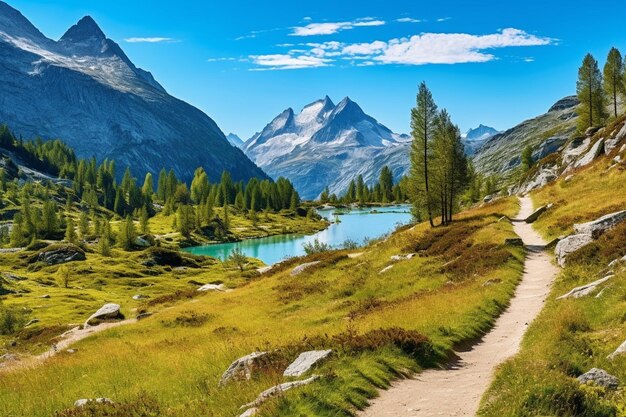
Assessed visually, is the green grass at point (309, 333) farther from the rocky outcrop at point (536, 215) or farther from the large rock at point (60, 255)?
the large rock at point (60, 255)

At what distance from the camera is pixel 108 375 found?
20844mm

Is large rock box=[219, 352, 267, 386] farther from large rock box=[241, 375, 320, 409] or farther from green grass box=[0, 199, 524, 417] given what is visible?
large rock box=[241, 375, 320, 409]

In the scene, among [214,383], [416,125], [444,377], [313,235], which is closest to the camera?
[444,377]

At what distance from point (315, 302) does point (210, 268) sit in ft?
273

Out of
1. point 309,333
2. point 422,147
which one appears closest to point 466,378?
point 309,333

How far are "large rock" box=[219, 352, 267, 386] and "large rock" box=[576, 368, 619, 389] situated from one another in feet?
29.6

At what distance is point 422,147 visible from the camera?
6450cm

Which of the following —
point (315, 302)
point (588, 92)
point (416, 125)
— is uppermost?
point (588, 92)

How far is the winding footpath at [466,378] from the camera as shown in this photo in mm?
11953

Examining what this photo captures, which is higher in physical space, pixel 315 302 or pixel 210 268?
pixel 315 302

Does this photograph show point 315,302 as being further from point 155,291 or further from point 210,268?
point 210,268

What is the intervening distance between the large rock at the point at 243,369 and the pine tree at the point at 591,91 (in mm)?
110438

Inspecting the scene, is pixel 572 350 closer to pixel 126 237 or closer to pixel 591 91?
pixel 591 91

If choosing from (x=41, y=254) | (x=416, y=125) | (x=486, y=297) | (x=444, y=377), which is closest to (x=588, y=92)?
(x=416, y=125)
